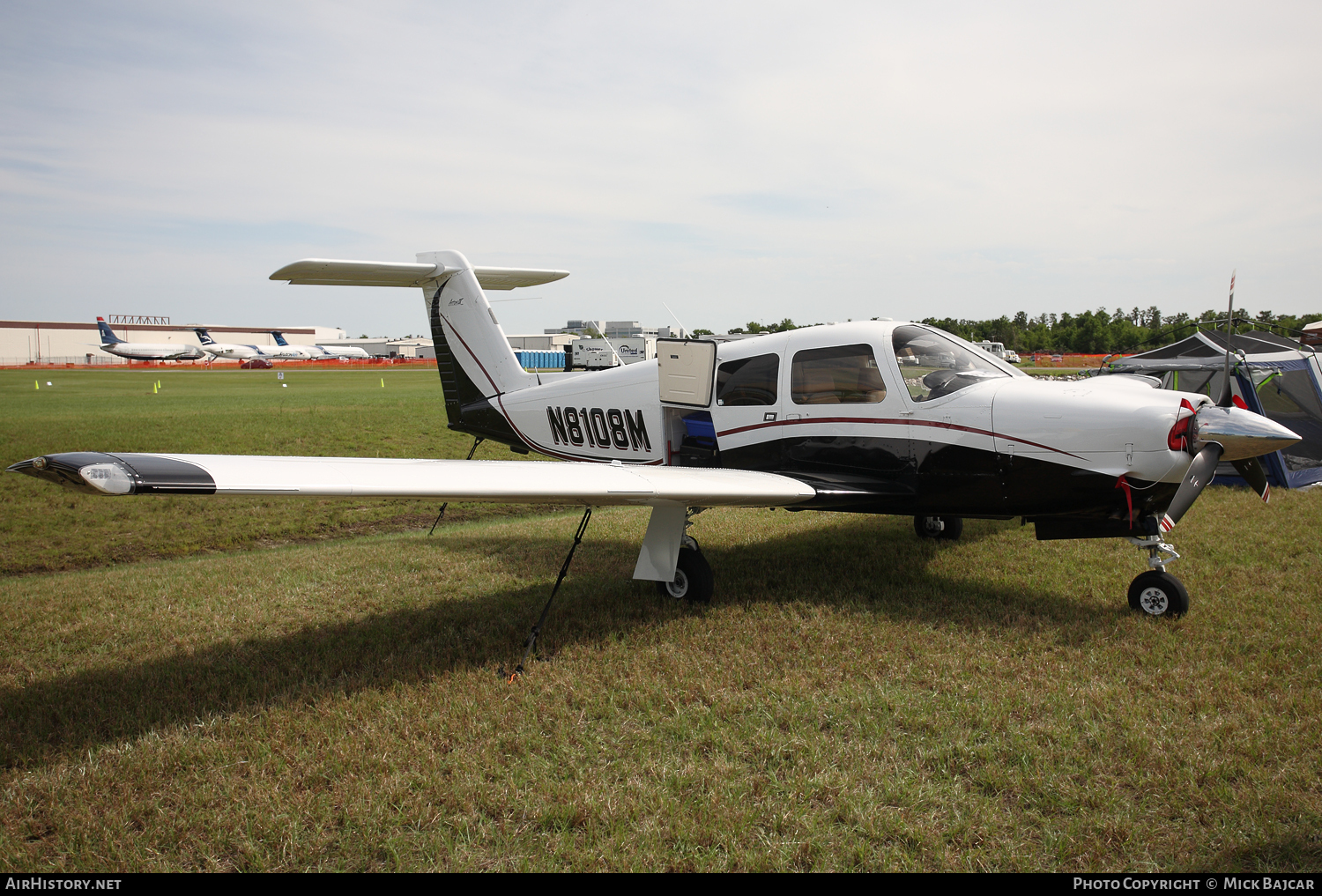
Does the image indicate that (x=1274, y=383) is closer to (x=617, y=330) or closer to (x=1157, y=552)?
(x=1157, y=552)

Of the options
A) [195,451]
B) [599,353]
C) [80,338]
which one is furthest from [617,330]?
[80,338]

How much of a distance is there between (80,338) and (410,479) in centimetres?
14159

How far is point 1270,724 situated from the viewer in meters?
3.97

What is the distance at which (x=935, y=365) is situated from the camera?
6496 millimetres

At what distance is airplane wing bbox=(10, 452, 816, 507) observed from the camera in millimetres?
3598

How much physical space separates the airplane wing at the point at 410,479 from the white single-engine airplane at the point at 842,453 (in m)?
0.02

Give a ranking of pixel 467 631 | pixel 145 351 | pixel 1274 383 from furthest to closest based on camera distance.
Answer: pixel 145 351 < pixel 1274 383 < pixel 467 631

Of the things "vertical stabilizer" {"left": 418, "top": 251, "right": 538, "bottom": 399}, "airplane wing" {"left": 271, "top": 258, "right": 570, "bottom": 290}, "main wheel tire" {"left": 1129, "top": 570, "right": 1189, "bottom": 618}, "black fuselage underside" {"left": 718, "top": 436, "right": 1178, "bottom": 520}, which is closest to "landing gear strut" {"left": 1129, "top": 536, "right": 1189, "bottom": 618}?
"main wheel tire" {"left": 1129, "top": 570, "right": 1189, "bottom": 618}

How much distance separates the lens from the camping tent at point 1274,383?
1148 centimetres

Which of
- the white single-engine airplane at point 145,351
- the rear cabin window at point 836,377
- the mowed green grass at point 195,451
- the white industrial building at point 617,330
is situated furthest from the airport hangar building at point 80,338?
the rear cabin window at point 836,377

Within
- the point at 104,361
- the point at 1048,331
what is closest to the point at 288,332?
the point at 104,361

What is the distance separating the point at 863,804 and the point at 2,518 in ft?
46.8

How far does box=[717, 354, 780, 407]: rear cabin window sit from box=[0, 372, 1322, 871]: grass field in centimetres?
181

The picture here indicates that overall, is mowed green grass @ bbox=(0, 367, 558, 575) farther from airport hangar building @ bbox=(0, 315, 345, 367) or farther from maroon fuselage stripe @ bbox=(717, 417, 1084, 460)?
airport hangar building @ bbox=(0, 315, 345, 367)
